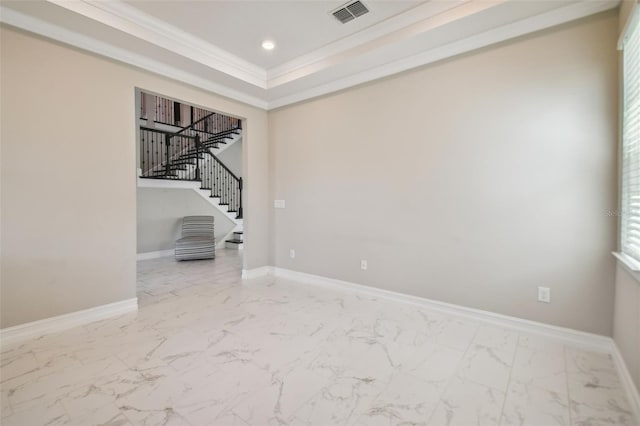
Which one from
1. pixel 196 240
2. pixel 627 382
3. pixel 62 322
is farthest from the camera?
pixel 196 240

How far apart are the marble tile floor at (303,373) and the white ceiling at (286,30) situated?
2.75 m

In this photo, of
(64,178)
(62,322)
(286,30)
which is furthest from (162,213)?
(286,30)

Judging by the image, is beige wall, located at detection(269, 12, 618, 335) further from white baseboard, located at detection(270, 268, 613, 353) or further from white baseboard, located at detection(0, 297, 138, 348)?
white baseboard, located at detection(0, 297, 138, 348)

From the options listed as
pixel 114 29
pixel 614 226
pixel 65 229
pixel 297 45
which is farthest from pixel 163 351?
pixel 614 226

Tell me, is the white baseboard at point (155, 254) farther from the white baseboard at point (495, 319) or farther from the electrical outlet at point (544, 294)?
the electrical outlet at point (544, 294)

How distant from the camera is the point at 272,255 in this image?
4.89 metres

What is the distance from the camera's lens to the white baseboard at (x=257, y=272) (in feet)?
15.2

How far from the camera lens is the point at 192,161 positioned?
7746 millimetres

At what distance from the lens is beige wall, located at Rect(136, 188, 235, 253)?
20.5 feet

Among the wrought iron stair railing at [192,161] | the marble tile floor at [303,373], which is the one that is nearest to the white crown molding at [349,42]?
the marble tile floor at [303,373]

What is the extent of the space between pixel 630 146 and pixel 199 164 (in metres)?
7.99

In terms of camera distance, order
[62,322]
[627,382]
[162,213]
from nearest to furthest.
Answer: [627,382]
[62,322]
[162,213]

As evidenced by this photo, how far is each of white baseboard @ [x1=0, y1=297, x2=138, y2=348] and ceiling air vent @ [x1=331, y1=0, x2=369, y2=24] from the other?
369 cm

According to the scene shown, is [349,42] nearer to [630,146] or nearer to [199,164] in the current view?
[630,146]
